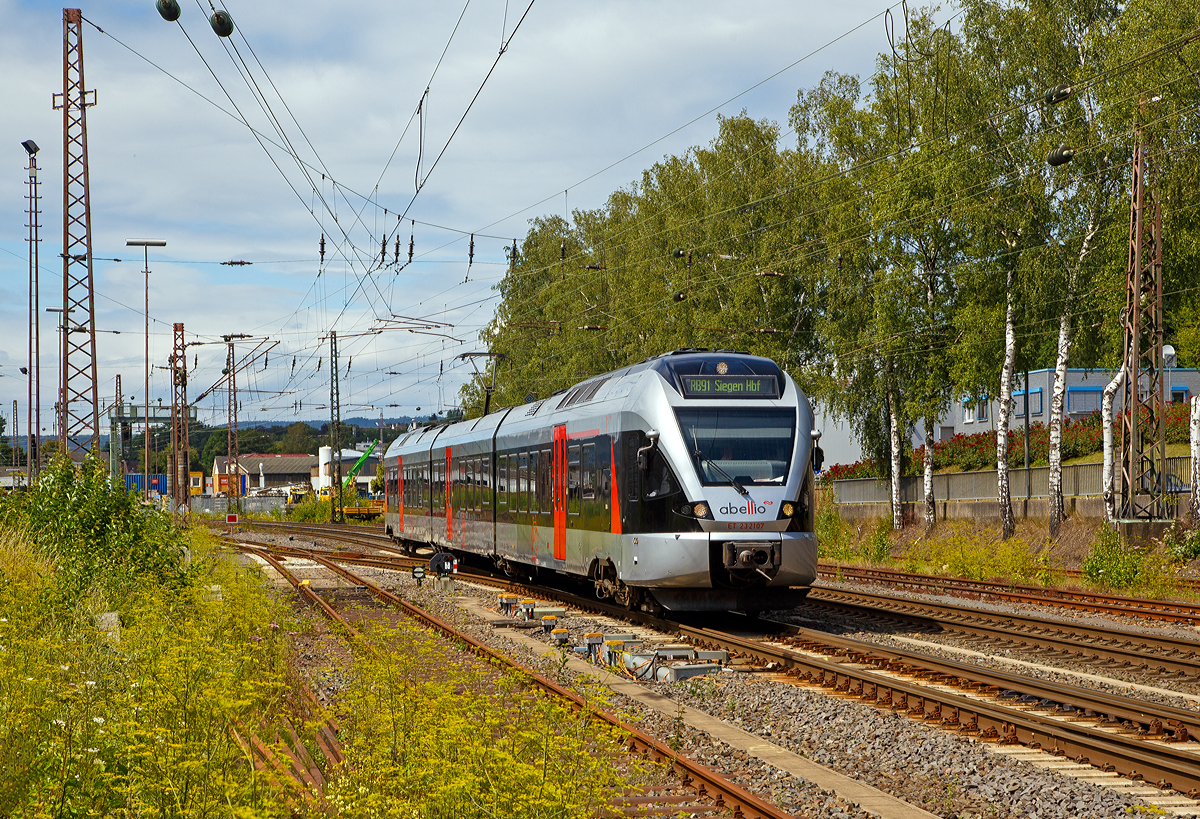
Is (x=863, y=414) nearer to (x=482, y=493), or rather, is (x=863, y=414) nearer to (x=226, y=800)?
(x=482, y=493)

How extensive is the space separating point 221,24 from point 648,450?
23.5ft

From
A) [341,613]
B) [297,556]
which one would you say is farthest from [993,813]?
[297,556]

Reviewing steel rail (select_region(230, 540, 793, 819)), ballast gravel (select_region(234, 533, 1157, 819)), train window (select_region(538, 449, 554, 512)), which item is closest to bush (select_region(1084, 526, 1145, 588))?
train window (select_region(538, 449, 554, 512))

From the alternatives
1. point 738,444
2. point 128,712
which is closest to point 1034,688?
point 738,444

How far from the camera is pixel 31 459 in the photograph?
37.7m

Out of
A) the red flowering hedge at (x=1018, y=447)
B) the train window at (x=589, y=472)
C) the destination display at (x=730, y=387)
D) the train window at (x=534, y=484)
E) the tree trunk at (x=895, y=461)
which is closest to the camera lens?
the destination display at (x=730, y=387)

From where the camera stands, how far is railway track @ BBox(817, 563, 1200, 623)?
1647cm

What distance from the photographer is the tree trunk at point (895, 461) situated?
34.1m

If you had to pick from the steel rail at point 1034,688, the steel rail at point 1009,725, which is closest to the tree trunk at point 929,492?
the steel rail at point 1034,688

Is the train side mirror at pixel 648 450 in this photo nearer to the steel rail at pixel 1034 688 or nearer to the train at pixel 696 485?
the train at pixel 696 485

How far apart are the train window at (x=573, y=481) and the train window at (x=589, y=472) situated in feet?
0.65

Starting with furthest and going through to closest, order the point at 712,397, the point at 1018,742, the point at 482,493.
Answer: the point at 482,493 < the point at 712,397 < the point at 1018,742

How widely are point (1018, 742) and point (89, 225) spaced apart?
18.8 m

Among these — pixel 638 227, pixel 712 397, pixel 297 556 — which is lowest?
pixel 297 556
